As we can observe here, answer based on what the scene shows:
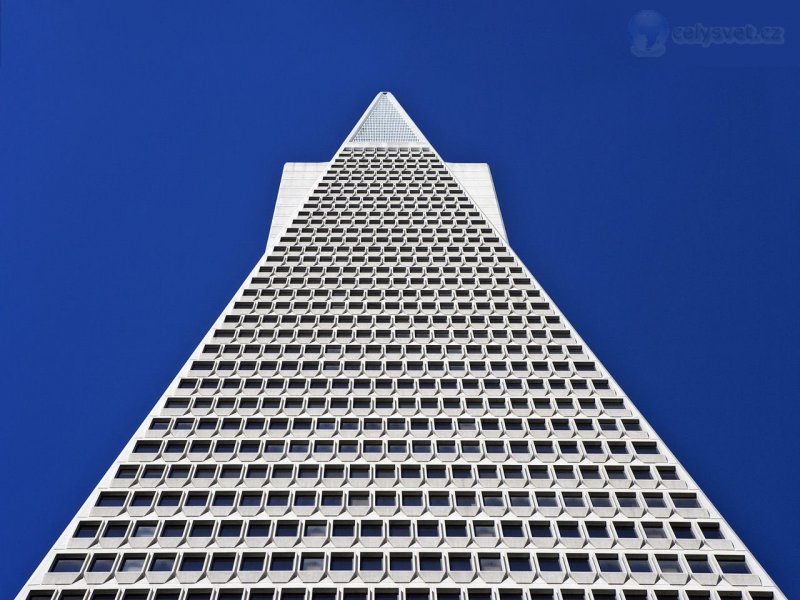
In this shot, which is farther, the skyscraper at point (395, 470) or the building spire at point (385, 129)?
the building spire at point (385, 129)

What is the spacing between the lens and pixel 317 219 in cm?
9200

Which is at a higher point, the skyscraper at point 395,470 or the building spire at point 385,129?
the building spire at point 385,129

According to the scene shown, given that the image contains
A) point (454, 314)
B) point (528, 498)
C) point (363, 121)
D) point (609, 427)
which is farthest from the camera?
point (363, 121)

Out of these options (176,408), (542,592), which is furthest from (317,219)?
(542,592)

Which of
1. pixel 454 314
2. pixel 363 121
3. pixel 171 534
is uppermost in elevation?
pixel 363 121

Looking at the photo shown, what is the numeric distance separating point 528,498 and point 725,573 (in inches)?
515

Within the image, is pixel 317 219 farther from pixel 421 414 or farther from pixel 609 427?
pixel 609 427

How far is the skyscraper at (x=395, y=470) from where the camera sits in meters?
44.5

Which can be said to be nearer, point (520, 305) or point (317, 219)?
point (520, 305)

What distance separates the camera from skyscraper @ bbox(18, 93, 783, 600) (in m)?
44.5

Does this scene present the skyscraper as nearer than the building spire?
Yes

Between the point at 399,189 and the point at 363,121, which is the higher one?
the point at 363,121

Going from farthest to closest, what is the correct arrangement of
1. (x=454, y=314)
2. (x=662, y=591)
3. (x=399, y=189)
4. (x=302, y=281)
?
(x=399, y=189) < (x=302, y=281) < (x=454, y=314) < (x=662, y=591)

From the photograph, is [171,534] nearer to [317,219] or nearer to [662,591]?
[662,591]
